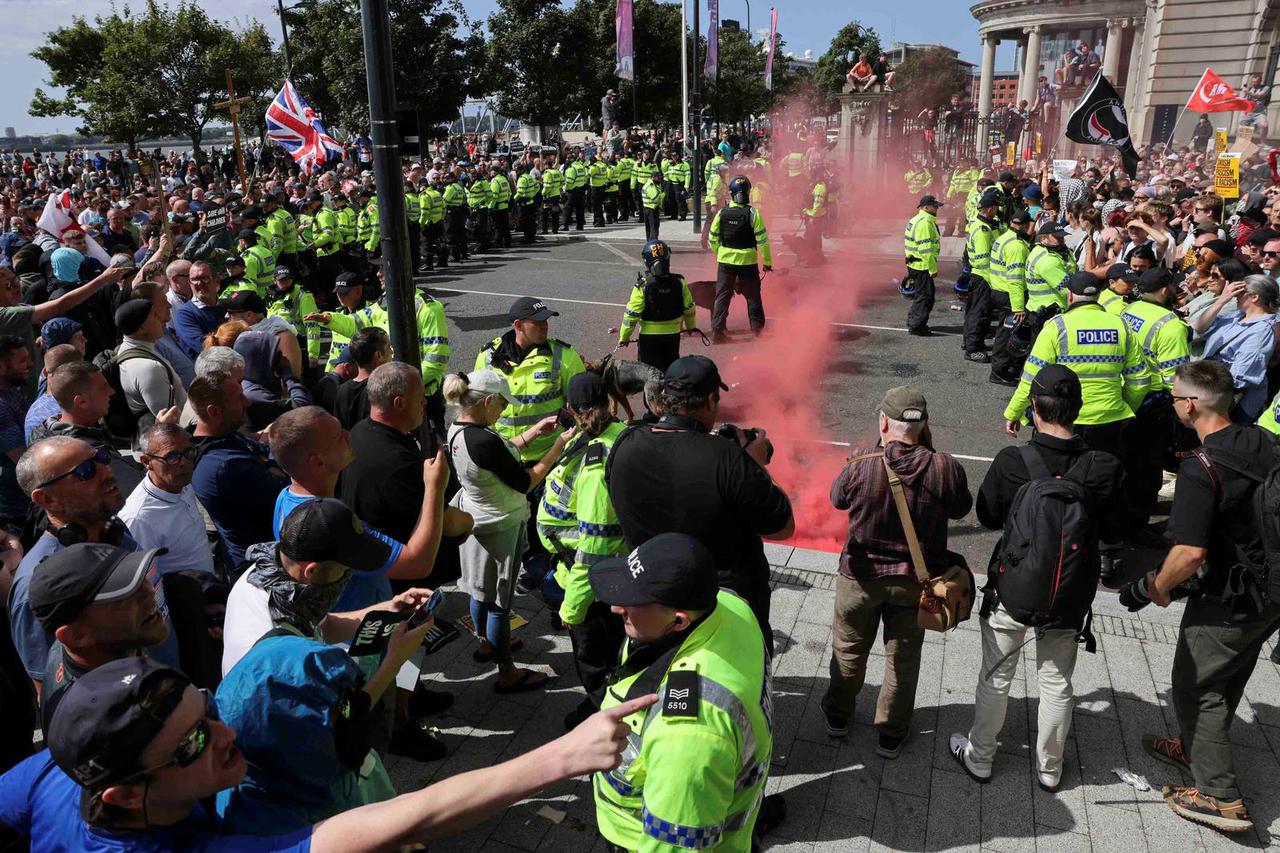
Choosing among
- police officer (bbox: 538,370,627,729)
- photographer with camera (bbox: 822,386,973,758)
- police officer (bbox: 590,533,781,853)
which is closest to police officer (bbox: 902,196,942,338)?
photographer with camera (bbox: 822,386,973,758)

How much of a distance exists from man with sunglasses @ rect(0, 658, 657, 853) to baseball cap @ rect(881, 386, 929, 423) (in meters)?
2.41

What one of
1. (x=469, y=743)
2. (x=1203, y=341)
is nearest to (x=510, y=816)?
(x=469, y=743)

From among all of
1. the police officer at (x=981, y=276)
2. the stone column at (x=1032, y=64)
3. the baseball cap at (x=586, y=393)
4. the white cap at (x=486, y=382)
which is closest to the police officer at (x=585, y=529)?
the baseball cap at (x=586, y=393)

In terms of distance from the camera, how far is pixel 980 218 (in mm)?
10992

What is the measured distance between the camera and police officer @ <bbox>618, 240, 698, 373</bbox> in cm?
830

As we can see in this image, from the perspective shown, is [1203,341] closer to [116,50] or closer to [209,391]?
[209,391]

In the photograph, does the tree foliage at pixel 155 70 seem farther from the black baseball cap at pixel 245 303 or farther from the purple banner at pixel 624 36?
the black baseball cap at pixel 245 303

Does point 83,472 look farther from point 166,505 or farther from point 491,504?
point 491,504

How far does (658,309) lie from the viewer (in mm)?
8461

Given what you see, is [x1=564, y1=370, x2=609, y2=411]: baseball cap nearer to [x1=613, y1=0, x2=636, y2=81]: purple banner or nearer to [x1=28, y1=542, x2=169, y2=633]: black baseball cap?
[x1=28, y1=542, x2=169, y2=633]: black baseball cap

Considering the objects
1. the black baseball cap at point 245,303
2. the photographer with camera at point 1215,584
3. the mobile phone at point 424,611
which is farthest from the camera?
the black baseball cap at point 245,303

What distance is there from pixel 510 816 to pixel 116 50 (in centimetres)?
4256

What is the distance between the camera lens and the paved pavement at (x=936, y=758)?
3797 millimetres

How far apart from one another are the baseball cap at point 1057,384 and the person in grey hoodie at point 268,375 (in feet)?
14.3
